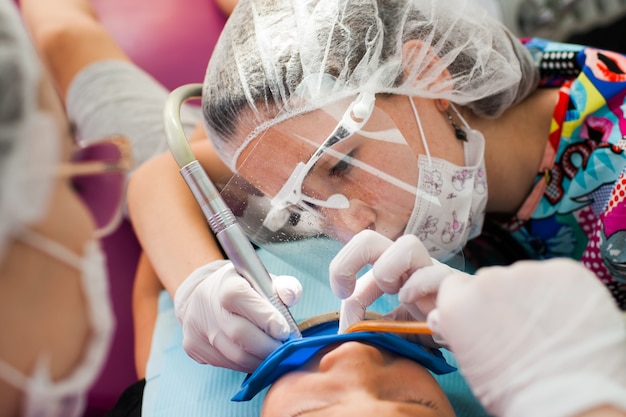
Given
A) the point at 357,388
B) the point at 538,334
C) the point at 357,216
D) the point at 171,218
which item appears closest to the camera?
the point at 538,334

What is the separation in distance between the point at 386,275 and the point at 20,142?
0.46 meters

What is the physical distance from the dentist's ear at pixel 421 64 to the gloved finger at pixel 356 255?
325mm

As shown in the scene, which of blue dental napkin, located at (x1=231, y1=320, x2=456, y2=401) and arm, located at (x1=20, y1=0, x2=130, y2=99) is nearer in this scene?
blue dental napkin, located at (x1=231, y1=320, x2=456, y2=401)

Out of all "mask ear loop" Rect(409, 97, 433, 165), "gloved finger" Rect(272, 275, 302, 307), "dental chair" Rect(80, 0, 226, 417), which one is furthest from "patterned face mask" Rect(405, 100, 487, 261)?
"dental chair" Rect(80, 0, 226, 417)

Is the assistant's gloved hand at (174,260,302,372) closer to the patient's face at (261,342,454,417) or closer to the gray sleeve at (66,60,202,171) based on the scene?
the patient's face at (261,342,454,417)

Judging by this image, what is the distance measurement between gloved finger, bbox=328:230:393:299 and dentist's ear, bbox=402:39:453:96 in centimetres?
32

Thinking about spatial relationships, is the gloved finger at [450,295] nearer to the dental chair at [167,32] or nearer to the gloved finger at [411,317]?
the gloved finger at [411,317]

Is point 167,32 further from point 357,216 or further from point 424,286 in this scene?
point 424,286

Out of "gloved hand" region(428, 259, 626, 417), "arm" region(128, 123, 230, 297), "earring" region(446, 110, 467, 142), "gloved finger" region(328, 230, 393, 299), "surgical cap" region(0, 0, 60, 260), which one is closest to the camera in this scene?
"surgical cap" region(0, 0, 60, 260)

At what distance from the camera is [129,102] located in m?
1.17

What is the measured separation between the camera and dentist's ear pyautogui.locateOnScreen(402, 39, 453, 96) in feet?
3.16

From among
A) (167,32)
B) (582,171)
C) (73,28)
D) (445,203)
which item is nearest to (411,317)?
(445,203)

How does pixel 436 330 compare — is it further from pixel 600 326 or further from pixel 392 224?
pixel 392 224

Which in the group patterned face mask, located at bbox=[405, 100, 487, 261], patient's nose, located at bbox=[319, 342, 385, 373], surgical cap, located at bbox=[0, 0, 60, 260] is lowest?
patient's nose, located at bbox=[319, 342, 385, 373]
